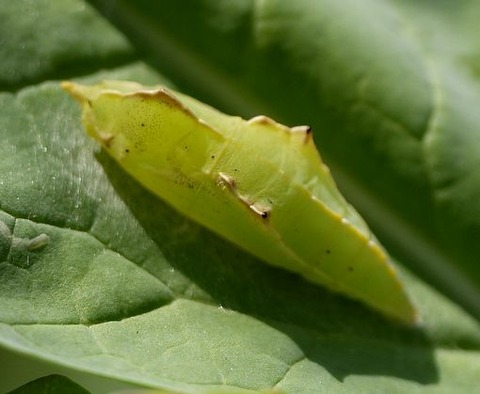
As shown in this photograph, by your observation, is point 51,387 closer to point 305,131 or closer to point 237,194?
point 237,194

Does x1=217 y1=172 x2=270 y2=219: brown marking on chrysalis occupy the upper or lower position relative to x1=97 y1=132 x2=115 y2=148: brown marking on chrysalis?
upper

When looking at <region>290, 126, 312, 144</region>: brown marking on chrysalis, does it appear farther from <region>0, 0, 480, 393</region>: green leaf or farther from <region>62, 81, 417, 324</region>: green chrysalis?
<region>0, 0, 480, 393</region>: green leaf

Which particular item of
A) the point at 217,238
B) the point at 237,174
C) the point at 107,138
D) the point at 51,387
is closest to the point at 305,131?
the point at 237,174

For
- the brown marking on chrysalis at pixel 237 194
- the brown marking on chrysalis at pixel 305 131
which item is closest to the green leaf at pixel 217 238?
the brown marking on chrysalis at pixel 237 194

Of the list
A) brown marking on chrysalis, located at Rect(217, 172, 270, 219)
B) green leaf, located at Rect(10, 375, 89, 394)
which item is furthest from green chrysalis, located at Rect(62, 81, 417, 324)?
green leaf, located at Rect(10, 375, 89, 394)

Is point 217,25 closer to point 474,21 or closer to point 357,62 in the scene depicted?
point 357,62

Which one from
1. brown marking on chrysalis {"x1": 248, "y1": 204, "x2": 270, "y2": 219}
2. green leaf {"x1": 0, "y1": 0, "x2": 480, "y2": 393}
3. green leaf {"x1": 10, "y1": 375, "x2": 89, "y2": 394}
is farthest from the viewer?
brown marking on chrysalis {"x1": 248, "y1": 204, "x2": 270, "y2": 219}
